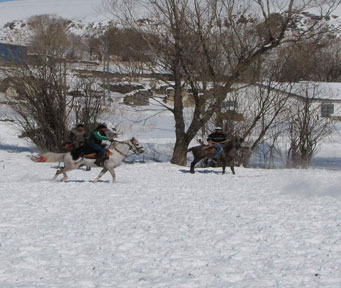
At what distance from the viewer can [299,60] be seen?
2941 cm

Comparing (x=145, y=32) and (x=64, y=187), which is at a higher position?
(x=145, y=32)

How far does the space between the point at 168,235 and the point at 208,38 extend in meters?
16.7

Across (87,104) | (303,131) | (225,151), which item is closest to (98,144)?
(225,151)

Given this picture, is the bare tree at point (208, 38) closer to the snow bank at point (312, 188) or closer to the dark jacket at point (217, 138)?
the dark jacket at point (217, 138)

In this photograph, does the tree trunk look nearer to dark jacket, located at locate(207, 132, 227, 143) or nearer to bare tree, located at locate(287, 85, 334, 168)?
dark jacket, located at locate(207, 132, 227, 143)

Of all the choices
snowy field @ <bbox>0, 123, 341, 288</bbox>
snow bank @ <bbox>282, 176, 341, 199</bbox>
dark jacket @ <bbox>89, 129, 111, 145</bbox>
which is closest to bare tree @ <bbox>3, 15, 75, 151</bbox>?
snowy field @ <bbox>0, 123, 341, 288</bbox>

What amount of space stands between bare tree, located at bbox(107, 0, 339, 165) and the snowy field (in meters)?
9.18

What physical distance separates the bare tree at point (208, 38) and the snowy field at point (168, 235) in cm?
918

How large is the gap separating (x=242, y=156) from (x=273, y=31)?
21.4 ft

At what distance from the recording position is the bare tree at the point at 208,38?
85.1 feet

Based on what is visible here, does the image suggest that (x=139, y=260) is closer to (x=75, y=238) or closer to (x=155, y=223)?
(x=75, y=238)

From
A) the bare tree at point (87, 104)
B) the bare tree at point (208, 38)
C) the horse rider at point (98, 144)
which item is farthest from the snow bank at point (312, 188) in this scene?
the bare tree at point (87, 104)

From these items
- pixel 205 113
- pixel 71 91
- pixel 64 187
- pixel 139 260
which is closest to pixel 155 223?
pixel 139 260

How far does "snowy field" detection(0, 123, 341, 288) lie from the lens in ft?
25.5
